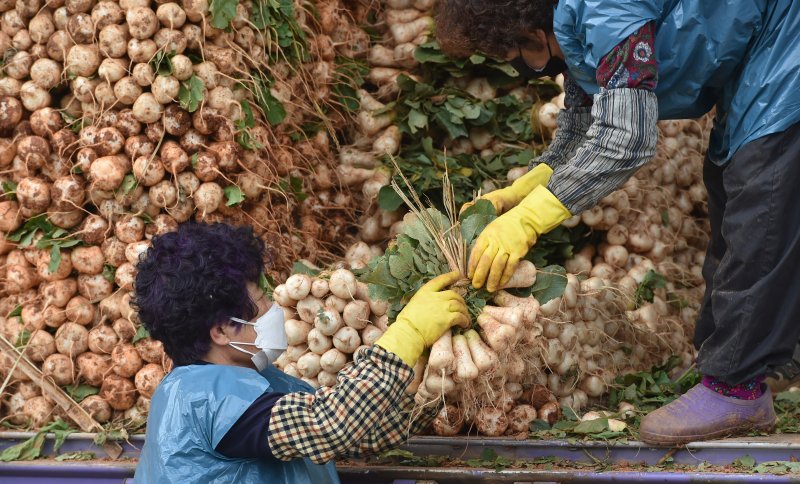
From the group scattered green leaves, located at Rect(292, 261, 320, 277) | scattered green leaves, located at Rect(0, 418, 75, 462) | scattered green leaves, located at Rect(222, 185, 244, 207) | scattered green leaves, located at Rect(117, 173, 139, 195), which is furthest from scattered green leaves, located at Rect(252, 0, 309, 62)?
scattered green leaves, located at Rect(0, 418, 75, 462)

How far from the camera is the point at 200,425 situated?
249 centimetres

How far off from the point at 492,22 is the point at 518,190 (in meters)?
0.72

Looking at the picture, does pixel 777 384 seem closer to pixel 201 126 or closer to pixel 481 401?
pixel 481 401

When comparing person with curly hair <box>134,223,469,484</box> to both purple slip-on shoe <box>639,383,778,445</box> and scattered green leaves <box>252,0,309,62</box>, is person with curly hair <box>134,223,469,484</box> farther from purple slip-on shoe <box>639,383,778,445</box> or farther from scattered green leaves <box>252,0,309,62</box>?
scattered green leaves <box>252,0,309,62</box>

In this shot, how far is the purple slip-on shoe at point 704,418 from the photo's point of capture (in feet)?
10.2

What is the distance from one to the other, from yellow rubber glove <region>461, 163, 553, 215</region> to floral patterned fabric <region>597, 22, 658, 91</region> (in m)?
0.74

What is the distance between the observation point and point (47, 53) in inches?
158

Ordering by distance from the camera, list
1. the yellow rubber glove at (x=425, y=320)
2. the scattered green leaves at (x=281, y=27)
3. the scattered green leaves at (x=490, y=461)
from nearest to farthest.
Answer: the yellow rubber glove at (x=425, y=320) → the scattered green leaves at (x=490, y=461) → the scattered green leaves at (x=281, y=27)

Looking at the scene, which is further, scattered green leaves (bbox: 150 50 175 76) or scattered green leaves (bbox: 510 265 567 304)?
scattered green leaves (bbox: 150 50 175 76)

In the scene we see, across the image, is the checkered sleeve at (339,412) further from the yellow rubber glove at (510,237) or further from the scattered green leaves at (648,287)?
the scattered green leaves at (648,287)

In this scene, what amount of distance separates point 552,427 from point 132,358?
1.66m

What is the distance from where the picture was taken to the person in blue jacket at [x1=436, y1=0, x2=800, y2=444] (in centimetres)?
297

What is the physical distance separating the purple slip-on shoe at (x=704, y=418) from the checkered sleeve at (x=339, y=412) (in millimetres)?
972

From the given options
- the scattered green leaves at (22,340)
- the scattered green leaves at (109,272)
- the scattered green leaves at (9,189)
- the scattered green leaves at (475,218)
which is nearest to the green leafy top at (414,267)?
the scattered green leaves at (475,218)
